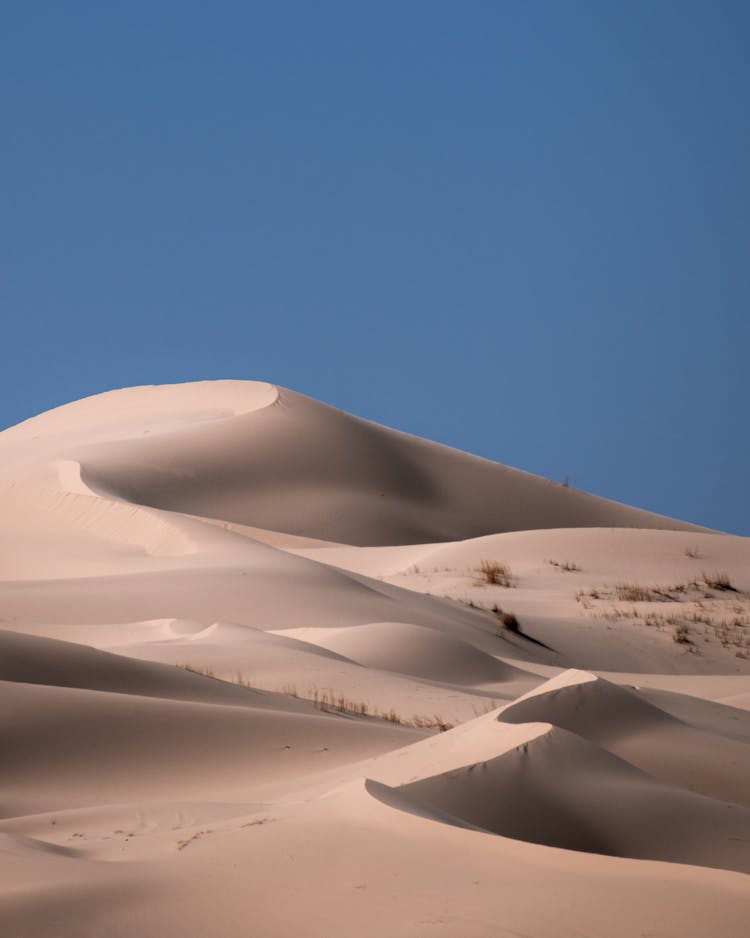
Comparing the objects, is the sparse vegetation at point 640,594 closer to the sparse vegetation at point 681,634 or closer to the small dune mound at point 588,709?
the sparse vegetation at point 681,634

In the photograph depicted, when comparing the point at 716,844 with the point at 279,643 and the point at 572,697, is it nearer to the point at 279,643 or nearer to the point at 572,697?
the point at 572,697

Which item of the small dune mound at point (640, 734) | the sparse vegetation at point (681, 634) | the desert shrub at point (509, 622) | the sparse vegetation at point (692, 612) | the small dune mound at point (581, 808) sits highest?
the sparse vegetation at point (692, 612)

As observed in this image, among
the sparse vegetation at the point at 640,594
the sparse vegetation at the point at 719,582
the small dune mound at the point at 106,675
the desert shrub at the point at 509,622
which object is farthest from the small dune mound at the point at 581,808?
the sparse vegetation at the point at 719,582

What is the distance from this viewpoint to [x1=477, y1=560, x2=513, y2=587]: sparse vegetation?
18.9m

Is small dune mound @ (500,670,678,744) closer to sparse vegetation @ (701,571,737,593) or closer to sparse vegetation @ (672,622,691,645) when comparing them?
sparse vegetation @ (672,622,691,645)

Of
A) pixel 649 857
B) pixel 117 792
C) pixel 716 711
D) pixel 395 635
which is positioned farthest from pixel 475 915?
pixel 395 635

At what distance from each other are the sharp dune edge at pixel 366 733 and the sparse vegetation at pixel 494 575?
0.09 m

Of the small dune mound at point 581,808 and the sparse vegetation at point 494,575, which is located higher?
the sparse vegetation at point 494,575

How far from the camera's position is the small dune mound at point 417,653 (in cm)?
1161

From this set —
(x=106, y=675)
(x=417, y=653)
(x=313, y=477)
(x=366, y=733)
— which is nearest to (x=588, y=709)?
(x=366, y=733)

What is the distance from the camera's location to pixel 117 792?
646 centimetres

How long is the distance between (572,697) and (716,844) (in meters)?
1.96

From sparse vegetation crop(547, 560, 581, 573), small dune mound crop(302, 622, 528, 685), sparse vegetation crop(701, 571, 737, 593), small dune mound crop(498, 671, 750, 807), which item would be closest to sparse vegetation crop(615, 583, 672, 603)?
sparse vegetation crop(701, 571, 737, 593)

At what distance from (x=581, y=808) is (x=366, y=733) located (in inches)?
99.5
